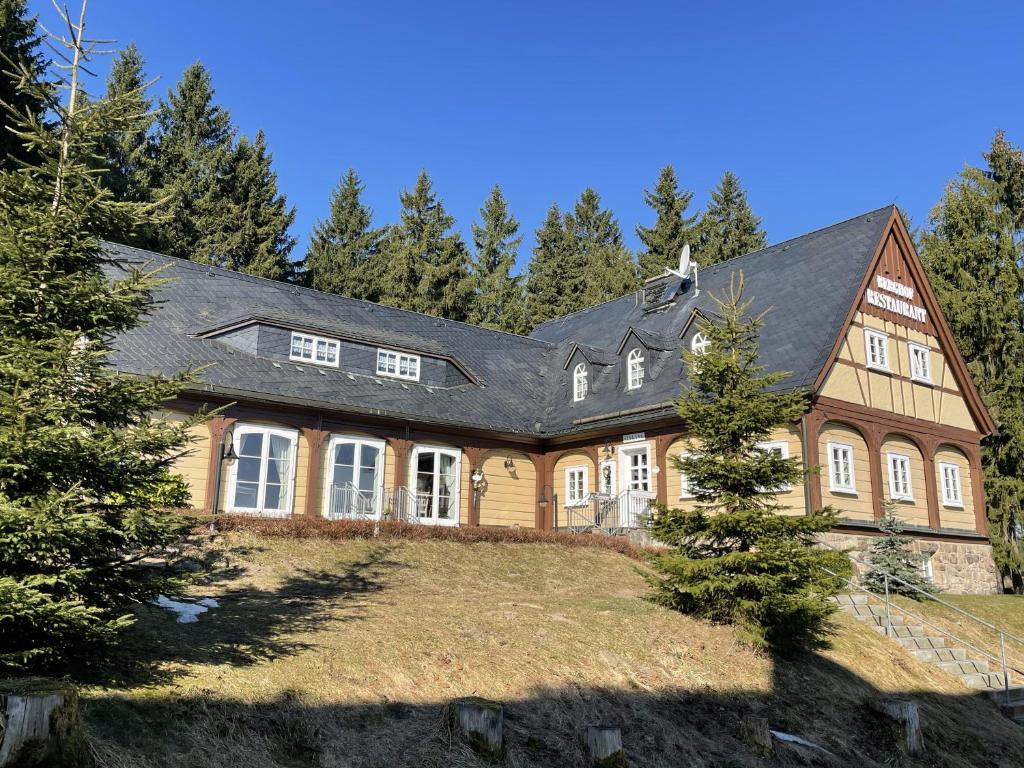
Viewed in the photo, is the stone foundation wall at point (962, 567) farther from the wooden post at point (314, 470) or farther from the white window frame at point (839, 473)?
the wooden post at point (314, 470)

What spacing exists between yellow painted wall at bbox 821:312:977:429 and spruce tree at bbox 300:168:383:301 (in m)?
30.5

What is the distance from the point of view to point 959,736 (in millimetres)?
11609

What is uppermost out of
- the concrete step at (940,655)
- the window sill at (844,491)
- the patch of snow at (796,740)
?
the window sill at (844,491)

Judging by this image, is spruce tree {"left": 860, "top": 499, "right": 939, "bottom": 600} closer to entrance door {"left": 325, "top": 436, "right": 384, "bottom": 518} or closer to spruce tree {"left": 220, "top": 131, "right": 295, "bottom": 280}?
entrance door {"left": 325, "top": 436, "right": 384, "bottom": 518}

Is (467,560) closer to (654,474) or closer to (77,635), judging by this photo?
(654,474)

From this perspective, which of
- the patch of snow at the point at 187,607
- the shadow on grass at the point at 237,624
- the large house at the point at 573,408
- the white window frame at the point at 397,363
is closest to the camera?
the shadow on grass at the point at 237,624

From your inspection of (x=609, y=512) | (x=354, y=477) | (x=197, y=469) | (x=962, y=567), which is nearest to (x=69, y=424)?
(x=197, y=469)

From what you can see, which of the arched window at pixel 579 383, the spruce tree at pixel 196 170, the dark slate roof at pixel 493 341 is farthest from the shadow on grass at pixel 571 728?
the spruce tree at pixel 196 170

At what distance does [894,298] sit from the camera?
76.9ft

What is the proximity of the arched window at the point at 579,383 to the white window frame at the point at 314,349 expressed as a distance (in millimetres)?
7797

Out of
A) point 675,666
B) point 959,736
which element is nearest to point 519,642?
point 675,666

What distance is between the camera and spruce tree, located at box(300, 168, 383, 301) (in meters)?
47.7

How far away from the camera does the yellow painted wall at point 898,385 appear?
21.1 metres

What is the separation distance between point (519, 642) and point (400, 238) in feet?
139
